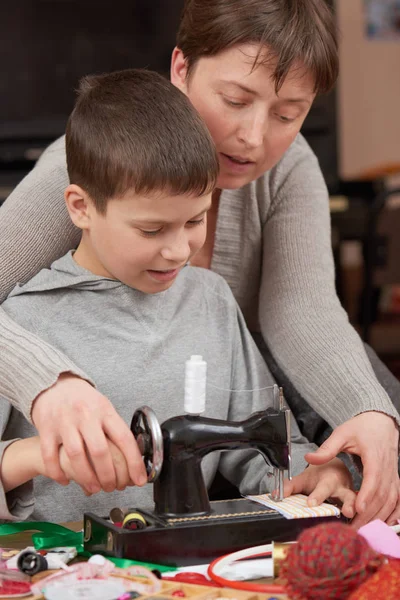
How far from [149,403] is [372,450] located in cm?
31

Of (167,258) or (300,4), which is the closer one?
(167,258)

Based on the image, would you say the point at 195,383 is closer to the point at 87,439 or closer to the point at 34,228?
the point at 87,439

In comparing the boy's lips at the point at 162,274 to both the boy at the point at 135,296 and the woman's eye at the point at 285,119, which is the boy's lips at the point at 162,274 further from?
the woman's eye at the point at 285,119

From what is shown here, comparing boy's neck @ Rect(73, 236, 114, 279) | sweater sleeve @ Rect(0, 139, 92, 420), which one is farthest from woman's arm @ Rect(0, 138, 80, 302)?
boy's neck @ Rect(73, 236, 114, 279)

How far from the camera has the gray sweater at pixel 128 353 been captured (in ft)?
4.09

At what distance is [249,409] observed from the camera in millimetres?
1361

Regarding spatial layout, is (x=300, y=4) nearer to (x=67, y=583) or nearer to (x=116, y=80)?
(x=116, y=80)

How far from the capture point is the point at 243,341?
1.42m

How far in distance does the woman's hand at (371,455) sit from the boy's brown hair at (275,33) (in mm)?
515

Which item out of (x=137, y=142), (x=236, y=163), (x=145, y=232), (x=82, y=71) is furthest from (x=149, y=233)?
(x=82, y=71)

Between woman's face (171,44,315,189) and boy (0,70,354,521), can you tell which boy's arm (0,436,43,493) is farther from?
woman's face (171,44,315,189)

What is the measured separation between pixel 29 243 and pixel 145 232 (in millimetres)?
299

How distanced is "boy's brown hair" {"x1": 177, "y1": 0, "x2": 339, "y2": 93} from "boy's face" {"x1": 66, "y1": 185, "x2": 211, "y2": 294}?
1.02 feet

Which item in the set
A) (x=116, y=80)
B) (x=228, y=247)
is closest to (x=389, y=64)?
(x=228, y=247)
